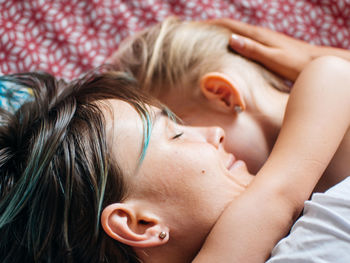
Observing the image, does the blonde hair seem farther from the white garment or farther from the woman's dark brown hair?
the white garment

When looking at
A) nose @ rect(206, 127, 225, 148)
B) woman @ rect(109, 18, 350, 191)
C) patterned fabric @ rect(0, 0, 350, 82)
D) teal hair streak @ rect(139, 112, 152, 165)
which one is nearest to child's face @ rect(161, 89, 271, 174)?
woman @ rect(109, 18, 350, 191)

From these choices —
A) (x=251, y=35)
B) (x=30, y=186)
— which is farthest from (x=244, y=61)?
(x=30, y=186)

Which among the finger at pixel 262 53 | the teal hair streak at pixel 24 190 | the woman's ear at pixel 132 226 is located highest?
the finger at pixel 262 53

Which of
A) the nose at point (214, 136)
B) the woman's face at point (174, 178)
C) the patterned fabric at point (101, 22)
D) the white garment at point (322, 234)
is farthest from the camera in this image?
the patterned fabric at point (101, 22)

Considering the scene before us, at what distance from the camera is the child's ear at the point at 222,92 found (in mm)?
1011

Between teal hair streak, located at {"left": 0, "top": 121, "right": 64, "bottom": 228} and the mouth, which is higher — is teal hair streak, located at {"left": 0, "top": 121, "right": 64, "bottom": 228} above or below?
above

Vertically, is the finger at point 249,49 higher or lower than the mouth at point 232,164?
higher

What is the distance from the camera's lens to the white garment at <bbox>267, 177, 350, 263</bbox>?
2.15 ft

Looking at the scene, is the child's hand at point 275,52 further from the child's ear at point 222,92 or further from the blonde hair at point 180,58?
the child's ear at point 222,92

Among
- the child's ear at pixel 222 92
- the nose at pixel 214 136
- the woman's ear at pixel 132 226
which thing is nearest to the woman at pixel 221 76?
the child's ear at pixel 222 92

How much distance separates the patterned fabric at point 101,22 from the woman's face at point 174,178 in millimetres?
563

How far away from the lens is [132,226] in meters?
0.77

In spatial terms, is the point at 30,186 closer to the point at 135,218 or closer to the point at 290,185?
the point at 135,218

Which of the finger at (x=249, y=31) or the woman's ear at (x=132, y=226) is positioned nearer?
the woman's ear at (x=132, y=226)
